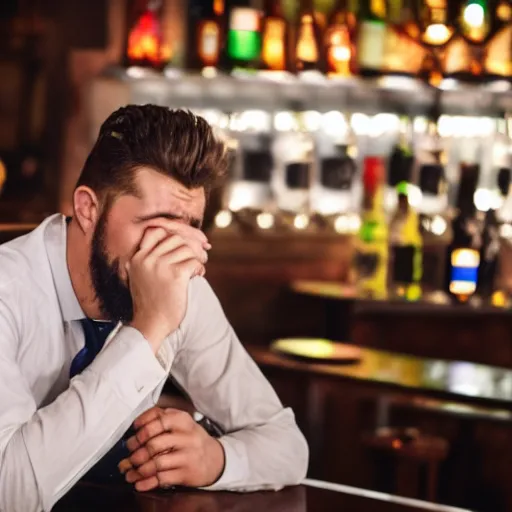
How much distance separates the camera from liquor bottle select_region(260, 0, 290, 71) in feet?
14.3

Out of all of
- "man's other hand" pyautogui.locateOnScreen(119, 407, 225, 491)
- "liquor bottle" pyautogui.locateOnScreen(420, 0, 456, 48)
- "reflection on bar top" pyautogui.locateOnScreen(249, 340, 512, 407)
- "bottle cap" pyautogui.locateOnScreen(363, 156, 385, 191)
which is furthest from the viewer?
"bottle cap" pyautogui.locateOnScreen(363, 156, 385, 191)

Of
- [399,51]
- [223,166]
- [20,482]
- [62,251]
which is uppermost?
[399,51]

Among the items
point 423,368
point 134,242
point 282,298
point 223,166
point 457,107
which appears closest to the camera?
point 134,242

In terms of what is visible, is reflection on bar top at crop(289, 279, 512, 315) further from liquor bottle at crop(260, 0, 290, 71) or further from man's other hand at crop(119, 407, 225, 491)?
man's other hand at crop(119, 407, 225, 491)

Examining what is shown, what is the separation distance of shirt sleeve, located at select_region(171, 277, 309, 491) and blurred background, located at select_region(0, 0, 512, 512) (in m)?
1.95

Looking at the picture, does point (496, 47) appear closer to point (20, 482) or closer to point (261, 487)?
point (261, 487)

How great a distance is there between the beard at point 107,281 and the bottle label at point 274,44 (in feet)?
Answer: 9.45

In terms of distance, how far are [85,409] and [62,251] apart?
0.35 meters

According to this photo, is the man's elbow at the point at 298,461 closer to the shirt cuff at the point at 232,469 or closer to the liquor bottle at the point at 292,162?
the shirt cuff at the point at 232,469

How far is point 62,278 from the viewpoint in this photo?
1.63 metres

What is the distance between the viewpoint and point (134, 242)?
5.10ft

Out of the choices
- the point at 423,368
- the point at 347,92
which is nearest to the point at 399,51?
the point at 347,92

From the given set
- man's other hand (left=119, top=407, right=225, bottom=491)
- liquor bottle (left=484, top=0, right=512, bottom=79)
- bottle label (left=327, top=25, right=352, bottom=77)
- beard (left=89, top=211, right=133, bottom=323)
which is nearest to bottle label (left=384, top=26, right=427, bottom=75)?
bottle label (left=327, top=25, right=352, bottom=77)

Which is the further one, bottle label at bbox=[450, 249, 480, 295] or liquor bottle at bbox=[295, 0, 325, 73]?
liquor bottle at bbox=[295, 0, 325, 73]
